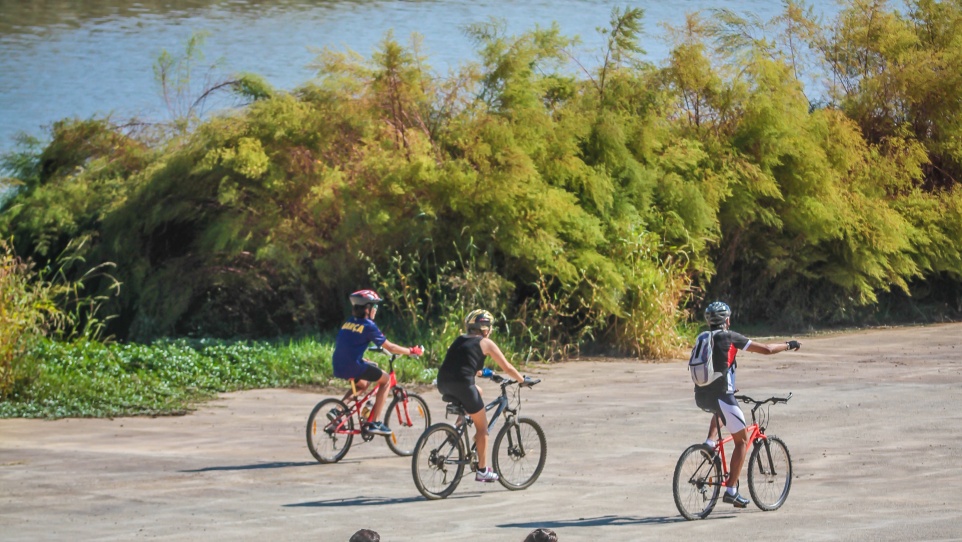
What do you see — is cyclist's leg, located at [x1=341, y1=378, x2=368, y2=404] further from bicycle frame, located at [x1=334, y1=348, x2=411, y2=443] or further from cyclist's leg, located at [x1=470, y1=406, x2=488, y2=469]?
cyclist's leg, located at [x1=470, y1=406, x2=488, y2=469]

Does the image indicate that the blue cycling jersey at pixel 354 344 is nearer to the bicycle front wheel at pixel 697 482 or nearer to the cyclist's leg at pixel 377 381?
the cyclist's leg at pixel 377 381

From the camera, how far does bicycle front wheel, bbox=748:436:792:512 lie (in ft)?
32.4

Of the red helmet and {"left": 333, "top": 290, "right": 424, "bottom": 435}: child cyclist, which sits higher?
the red helmet

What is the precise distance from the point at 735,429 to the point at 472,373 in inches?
85.5

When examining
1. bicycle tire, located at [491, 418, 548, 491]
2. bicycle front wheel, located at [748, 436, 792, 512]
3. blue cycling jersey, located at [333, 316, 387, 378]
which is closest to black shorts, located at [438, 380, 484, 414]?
bicycle tire, located at [491, 418, 548, 491]

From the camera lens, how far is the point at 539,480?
37.3 feet

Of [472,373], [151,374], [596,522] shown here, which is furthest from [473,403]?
[151,374]

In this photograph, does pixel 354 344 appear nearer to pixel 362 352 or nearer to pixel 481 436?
pixel 362 352

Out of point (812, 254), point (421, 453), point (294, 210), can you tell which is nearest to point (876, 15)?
point (812, 254)

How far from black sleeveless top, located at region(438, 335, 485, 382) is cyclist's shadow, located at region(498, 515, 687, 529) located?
156 centimetres

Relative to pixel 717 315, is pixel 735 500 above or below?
below

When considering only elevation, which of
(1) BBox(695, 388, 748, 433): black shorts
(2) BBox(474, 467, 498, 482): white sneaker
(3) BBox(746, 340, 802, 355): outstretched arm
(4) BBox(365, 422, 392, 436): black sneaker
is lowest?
(2) BBox(474, 467, 498, 482): white sneaker

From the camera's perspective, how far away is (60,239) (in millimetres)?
22984

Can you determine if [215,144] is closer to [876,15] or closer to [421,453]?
[421,453]
